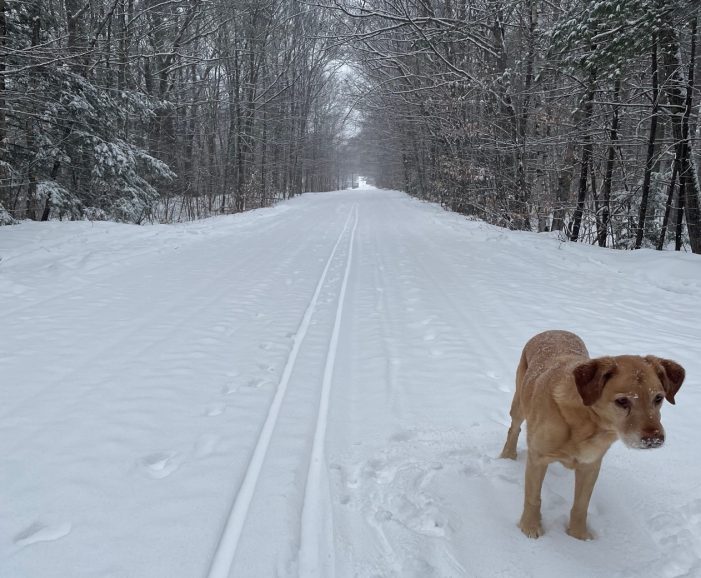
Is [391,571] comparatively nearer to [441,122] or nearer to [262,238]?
[262,238]

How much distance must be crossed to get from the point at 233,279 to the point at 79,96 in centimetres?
908

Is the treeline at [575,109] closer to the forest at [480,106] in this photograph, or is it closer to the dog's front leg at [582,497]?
the forest at [480,106]

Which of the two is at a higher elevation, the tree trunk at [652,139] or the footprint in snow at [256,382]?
the tree trunk at [652,139]

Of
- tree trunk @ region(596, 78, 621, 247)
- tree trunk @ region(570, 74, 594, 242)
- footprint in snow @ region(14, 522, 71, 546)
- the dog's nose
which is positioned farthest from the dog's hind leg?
tree trunk @ region(596, 78, 621, 247)

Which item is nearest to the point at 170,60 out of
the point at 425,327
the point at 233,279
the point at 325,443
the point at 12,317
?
the point at 233,279

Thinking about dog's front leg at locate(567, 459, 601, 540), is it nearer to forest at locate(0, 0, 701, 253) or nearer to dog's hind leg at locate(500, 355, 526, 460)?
dog's hind leg at locate(500, 355, 526, 460)

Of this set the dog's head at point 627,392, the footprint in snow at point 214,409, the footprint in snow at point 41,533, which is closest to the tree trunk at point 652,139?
the dog's head at point 627,392

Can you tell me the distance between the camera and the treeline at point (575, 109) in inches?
410

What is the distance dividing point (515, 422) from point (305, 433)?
65.3 inches

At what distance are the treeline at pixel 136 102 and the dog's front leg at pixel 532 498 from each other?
420 inches

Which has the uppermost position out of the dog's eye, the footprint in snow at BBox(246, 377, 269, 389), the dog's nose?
the dog's eye

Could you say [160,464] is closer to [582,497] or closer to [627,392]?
[582,497]

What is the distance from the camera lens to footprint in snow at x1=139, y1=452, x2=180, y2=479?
3.11 metres

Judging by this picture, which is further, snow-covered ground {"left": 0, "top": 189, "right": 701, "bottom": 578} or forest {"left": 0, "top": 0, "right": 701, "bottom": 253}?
forest {"left": 0, "top": 0, "right": 701, "bottom": 253}
